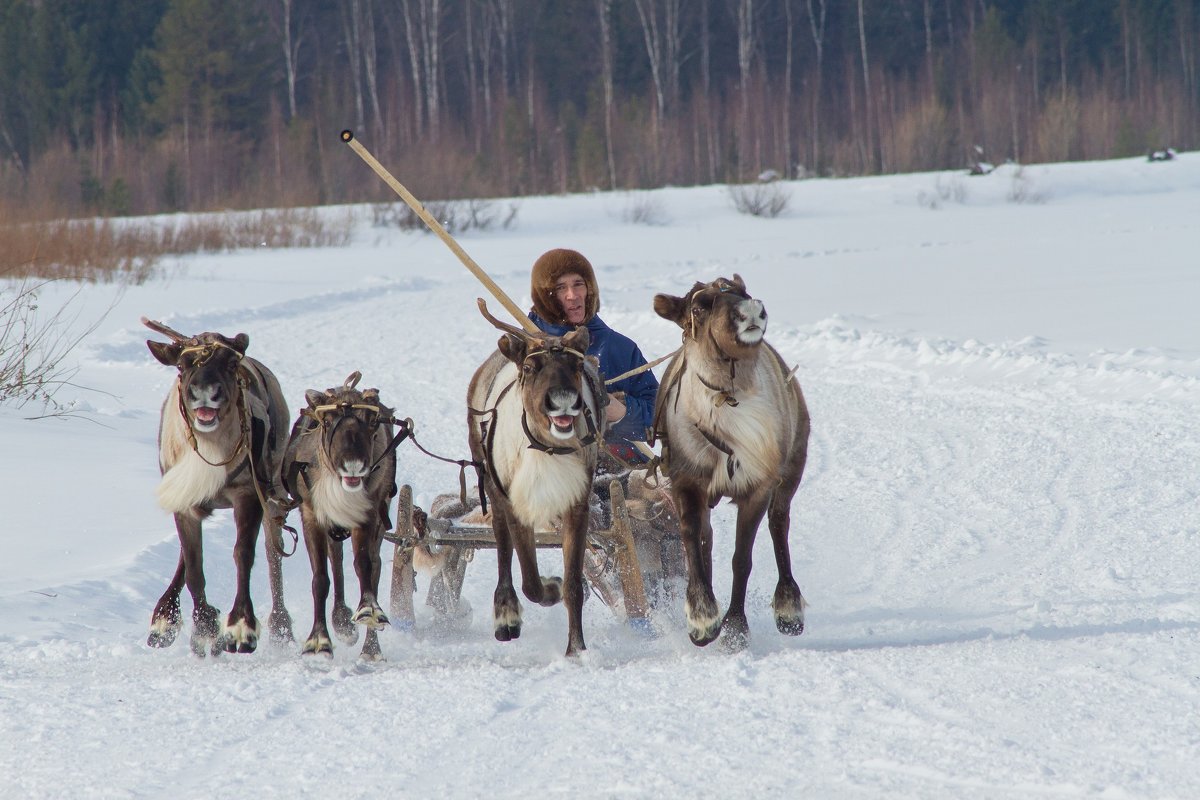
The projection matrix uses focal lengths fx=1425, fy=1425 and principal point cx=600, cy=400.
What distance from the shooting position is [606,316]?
1783 cm

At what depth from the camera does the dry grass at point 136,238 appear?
1745cm

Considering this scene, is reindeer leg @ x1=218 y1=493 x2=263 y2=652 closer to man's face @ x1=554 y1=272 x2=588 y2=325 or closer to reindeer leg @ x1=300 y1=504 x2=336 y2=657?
reindeer leg @ x1=300 y1=504 x2=336 y2=657

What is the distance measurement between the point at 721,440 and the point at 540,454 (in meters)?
0.70

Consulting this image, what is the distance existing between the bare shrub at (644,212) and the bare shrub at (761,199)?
2.07m

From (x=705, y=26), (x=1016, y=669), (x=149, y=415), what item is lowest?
(x=1016, y=669)

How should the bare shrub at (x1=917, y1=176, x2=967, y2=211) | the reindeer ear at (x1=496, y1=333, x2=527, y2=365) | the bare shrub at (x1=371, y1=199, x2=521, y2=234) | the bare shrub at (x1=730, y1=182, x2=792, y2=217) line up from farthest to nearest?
the bare shrub at (x1=917, y1=176, x2=967, y2=211)
the bare shrub at (x1=730, y1=182, x2=792, y2=217)
the bare shrub at (x1=371, y1=199, x2=521, y2=234)
the reindeer ear at (x1=496, y1=333, x2=527, y2=365)

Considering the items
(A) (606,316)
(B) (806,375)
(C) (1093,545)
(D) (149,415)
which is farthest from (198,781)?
(A) (606,316)

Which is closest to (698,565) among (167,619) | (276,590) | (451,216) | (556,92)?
(276,590)

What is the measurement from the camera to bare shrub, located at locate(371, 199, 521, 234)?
36.8m

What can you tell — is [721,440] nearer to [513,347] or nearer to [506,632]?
[513,347]

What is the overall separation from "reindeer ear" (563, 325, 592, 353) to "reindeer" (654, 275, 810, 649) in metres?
0.34

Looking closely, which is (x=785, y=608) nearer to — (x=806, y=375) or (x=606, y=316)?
(x=806, y=375)

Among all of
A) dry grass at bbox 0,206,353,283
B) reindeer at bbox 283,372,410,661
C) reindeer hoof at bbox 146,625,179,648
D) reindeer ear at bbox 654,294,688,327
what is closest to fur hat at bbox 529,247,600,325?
reindeer ear at bbox 654,294,688,327

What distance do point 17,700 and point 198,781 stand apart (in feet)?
3.66
